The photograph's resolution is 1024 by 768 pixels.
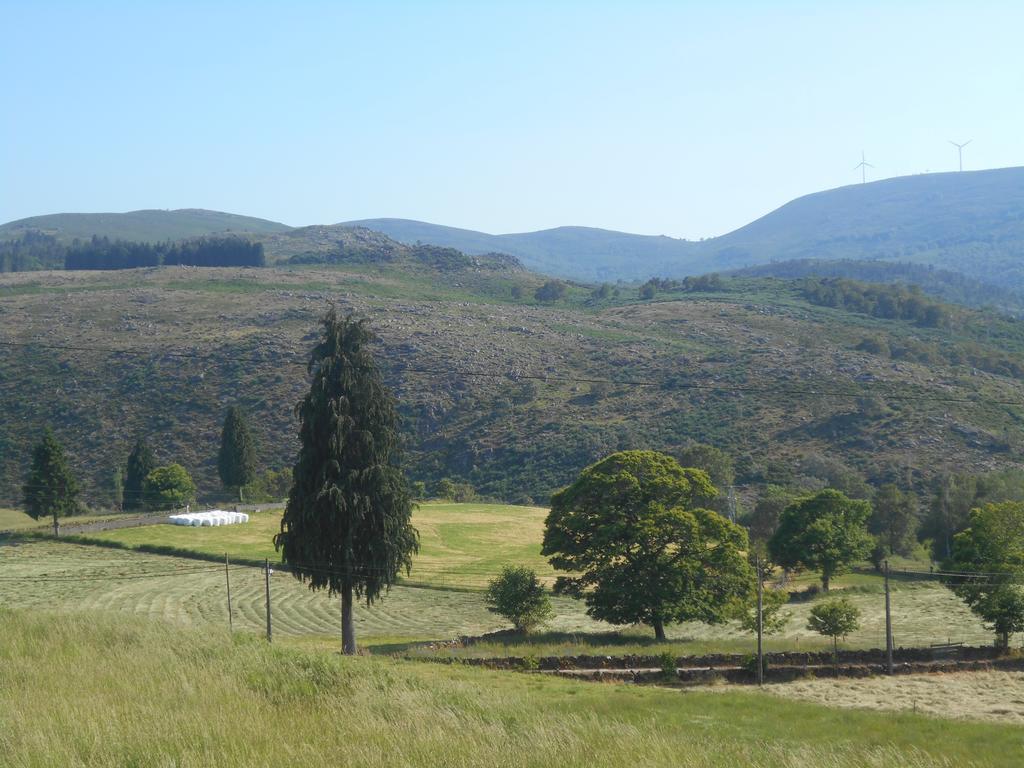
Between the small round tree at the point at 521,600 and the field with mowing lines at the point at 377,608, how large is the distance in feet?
4.56

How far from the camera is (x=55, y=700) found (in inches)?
533

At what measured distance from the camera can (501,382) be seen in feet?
397

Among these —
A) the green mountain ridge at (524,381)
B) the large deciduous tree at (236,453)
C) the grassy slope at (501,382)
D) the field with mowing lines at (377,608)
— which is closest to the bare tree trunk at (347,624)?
the field with mowing lines at (377,608)

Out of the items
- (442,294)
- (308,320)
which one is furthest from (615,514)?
(442,294)

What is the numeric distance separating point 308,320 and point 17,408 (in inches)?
1686

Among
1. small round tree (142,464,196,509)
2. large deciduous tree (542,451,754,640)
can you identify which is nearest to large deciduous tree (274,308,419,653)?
large deciduous tree (542,451,754,640)

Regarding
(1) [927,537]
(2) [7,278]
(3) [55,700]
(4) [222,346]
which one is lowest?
(1) [927,537]

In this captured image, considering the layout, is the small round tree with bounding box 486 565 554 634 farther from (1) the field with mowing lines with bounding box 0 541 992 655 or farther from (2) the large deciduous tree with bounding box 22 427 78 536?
(2) the large deciduous tree with bounding box 22 427 78 536

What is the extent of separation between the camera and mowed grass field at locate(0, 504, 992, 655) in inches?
1572

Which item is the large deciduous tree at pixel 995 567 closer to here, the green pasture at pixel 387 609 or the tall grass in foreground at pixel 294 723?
the green pasture at pixel 387 609

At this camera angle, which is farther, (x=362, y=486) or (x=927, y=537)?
(x=927, y=537)

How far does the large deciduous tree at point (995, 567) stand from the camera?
Result: 36594 mm

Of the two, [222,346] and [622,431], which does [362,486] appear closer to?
[622,431]

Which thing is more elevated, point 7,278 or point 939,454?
point 7,278
